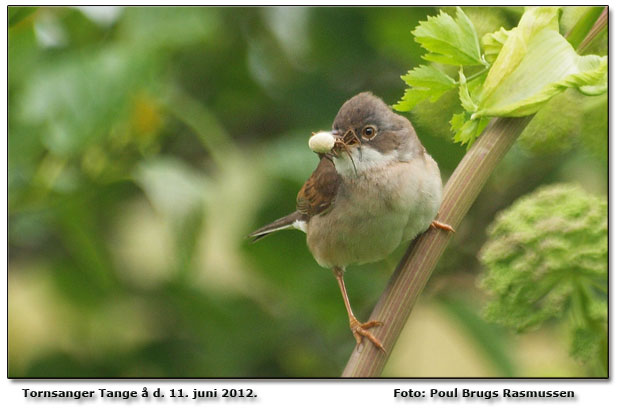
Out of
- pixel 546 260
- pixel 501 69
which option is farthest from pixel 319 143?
pixel 546 260

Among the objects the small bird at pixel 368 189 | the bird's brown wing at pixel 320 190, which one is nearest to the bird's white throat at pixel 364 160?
the small bird at pixel 368 189

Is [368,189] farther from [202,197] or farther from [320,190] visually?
[202,197]

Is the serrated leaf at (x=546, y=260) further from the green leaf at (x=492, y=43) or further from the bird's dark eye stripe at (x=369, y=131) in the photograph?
the bird's dark eye stripe at (x=369, y=131)

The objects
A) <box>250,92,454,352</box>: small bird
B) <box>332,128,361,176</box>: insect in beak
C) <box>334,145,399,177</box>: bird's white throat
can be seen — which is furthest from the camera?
<box>334,145,399,177</box>: bird's white throat

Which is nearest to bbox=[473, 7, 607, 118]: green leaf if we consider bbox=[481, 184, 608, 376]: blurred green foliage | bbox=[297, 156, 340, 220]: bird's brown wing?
bbox=[481, 184, 608, 376]: blurred green foliage

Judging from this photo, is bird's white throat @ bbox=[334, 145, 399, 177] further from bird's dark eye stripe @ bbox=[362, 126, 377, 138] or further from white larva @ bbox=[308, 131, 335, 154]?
white larva @ bbox=[308, 131, 335, 154]

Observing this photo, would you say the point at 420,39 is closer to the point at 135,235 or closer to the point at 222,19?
the point at 222,19
